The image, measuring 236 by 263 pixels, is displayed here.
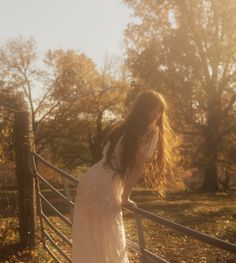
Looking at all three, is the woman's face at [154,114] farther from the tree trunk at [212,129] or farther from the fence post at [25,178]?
the tree trunk at [212,129]

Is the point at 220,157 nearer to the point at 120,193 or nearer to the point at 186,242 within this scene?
the point at 186,242

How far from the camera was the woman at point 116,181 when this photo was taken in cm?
381

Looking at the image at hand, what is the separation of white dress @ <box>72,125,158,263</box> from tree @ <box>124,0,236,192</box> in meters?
24.0

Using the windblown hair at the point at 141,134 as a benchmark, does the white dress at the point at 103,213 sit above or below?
below

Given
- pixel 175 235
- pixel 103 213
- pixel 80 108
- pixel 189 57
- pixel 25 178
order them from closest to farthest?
pixel 103 213
pixel 25 178
pixel 175 235
pixel 189 57
pixel 80 108

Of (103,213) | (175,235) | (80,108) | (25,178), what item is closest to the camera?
(103,213)

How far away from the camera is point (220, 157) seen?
32.2 metres

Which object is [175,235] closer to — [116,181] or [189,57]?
[116,181]

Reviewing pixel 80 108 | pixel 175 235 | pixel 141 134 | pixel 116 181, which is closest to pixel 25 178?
pixel 116 181

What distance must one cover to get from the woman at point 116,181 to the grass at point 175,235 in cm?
312

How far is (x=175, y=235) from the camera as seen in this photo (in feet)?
39.2

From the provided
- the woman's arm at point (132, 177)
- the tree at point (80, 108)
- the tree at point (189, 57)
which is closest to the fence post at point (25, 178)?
the woman's arm at point (132, 177)

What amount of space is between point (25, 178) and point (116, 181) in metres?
3.46

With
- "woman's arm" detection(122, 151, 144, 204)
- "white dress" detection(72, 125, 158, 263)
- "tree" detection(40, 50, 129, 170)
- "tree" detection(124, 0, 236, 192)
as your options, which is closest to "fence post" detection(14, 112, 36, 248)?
"white dress" detection(72, 125, 158, 263)
